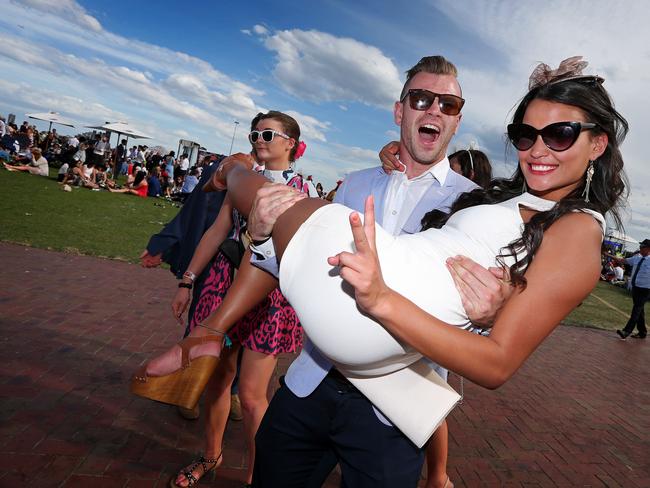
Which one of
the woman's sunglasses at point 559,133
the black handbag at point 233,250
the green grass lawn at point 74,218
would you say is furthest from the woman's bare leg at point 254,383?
the green grass lawn at point 74,218

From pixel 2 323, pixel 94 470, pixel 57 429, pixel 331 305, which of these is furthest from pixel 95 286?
pixel 331 305

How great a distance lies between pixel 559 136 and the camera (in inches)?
64.5

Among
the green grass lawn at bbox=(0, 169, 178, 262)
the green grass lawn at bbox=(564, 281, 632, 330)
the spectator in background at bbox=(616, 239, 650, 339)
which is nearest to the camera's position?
the green grass lawn at bbox=(0, 169, 178, 262)

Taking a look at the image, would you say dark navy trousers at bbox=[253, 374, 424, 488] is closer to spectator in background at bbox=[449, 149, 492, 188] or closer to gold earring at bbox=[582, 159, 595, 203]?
gold earring at bbox=[582, 159, 595, 203]

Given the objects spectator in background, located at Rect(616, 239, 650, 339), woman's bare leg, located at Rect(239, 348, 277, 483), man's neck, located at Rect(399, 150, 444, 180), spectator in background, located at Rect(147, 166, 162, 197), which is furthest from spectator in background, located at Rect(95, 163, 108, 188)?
man's neck, located at Rect(399, 150, 444, 180)

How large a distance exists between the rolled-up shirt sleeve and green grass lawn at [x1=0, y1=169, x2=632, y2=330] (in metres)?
7.64

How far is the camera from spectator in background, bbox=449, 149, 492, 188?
3963mm

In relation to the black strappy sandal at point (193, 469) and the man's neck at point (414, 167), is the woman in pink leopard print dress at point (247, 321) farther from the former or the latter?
the man's neck at point (414, 167)

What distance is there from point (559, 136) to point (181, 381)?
5.91 feet

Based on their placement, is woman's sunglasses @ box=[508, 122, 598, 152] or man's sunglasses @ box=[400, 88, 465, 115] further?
man's sunglasses @ box=[400, 88, 465, 115]

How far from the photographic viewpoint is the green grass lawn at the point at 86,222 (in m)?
9.02

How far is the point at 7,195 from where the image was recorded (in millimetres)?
12211

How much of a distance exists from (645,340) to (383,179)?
12.6 metres

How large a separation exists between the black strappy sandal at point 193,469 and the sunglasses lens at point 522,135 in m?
2.68
